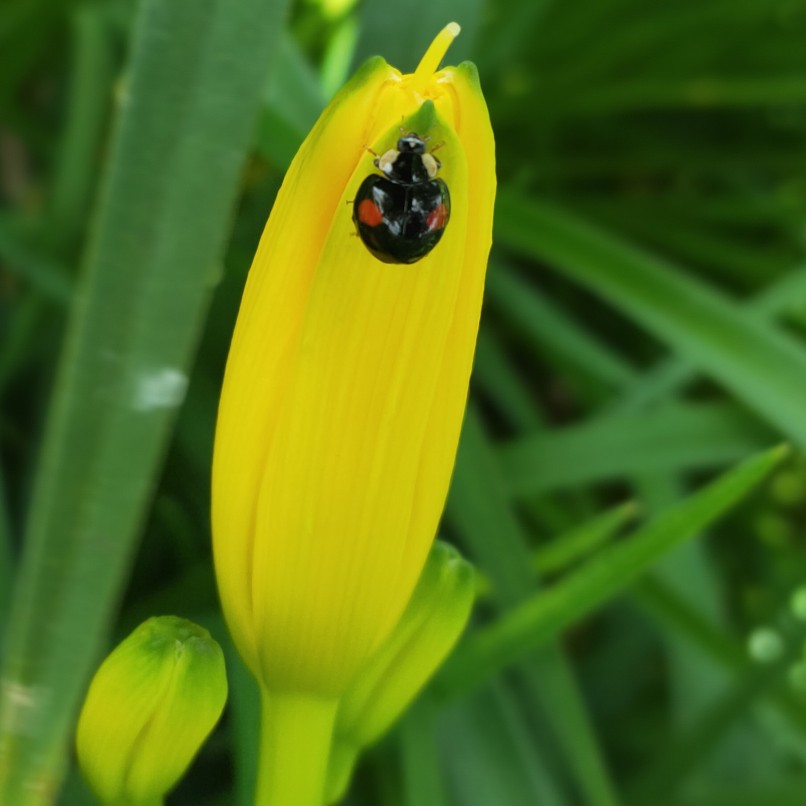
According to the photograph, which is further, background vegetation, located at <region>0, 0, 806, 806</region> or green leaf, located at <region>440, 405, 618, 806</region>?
green leaf, located at <region>440, 405, 618, 806</region>

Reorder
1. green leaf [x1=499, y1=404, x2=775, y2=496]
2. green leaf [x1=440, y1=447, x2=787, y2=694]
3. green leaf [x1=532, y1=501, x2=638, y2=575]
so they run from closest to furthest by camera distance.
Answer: green leaf [x1=440, y1=447, x2=787, y2=694], green leaf [x1=532, y1=501, x2=638, y2=575], green leaf [x1=499, y1=404, x2=775, y2=496]

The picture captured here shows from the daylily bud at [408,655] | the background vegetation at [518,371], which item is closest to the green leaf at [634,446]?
the background vegetation at [518,371]

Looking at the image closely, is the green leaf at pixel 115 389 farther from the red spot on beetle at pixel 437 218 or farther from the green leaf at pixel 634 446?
the green leaf at pixel 634 446

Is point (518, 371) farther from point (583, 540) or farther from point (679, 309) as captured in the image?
point (583, 540)

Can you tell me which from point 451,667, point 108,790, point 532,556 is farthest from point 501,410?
point 108,790

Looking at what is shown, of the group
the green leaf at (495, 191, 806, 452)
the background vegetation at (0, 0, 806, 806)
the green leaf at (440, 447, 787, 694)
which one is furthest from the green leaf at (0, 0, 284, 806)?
the green leaf at (495, 191, 806, 452)

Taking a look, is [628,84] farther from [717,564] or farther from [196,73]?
[196,73]

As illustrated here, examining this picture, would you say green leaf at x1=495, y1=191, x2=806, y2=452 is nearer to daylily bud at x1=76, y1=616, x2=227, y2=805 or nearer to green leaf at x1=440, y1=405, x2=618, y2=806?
green leaf at x1=440, y1=405, x2=618, y2=806

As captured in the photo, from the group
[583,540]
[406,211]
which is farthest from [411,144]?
[583,540]
